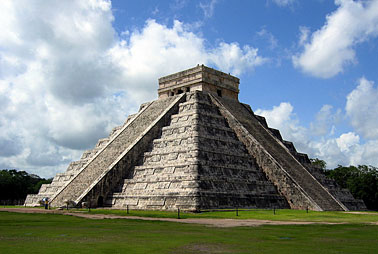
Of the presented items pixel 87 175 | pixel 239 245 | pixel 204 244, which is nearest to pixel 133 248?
pixel 204 244

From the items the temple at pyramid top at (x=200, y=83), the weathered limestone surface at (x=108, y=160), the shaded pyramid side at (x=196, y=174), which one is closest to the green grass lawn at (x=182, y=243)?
the shaded pyramid side at (x=196, y=174)

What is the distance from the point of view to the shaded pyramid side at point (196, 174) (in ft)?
76.1

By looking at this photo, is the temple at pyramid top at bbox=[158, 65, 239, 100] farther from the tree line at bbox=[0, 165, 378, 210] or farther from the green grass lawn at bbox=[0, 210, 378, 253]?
the green grass lawn at bbox=[0, 210, 378, 253]

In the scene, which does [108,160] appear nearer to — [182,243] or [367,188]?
[182,243]

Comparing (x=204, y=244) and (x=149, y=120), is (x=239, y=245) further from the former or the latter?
(x=149, y=120)

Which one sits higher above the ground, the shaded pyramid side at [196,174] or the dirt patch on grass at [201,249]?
the shaded pyramid side at [196,174]

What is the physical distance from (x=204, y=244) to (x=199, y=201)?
12.9m

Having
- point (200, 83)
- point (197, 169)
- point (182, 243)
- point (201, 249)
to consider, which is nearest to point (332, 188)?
point (197, 169)

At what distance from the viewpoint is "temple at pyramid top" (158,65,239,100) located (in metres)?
34.6

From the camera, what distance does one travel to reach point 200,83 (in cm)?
3441

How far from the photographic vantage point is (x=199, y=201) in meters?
22.0

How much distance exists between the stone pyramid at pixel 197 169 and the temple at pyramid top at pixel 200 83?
24cm

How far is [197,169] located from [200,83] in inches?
490

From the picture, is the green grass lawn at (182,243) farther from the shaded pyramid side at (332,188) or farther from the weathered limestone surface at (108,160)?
the shaded pyramid side at (332,188)
